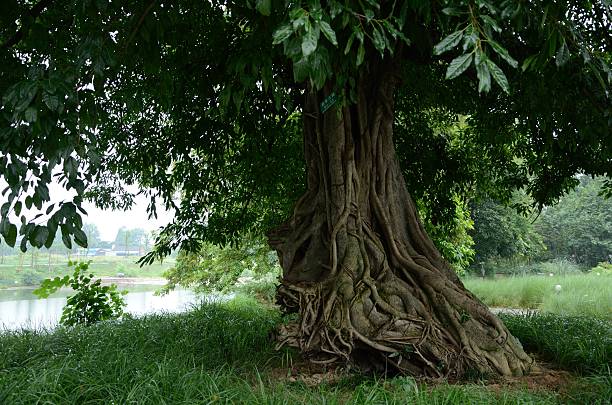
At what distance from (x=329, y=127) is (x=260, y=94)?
3.97 feet

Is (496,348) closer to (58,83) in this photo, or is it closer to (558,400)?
(558,400)

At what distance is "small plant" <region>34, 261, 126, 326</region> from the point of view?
6.71 meters

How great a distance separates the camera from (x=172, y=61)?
405 centimetres

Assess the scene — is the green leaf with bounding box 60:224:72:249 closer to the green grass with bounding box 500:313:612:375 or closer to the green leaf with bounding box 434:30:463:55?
the green leaf with bounding box 434:30:463:55

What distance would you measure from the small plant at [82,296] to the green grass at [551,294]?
23.2 ft

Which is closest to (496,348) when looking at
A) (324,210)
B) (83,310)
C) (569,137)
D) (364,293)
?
(364,293)

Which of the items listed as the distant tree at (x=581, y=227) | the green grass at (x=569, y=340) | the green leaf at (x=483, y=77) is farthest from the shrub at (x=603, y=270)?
the green leaf at (x=483, y=77)

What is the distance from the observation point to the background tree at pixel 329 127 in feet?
6.22

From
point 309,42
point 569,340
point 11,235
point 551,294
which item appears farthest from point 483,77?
point 551,294

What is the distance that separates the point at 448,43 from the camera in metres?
1.62

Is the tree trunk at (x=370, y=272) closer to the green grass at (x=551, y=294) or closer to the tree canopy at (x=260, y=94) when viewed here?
the tree canopy at (x=260, y=94)

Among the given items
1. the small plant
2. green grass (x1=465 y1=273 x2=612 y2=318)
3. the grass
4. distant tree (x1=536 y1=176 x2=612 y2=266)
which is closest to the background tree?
the grass

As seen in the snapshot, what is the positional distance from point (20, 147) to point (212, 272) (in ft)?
28.0

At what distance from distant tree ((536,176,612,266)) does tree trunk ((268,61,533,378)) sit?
19.6 metres
